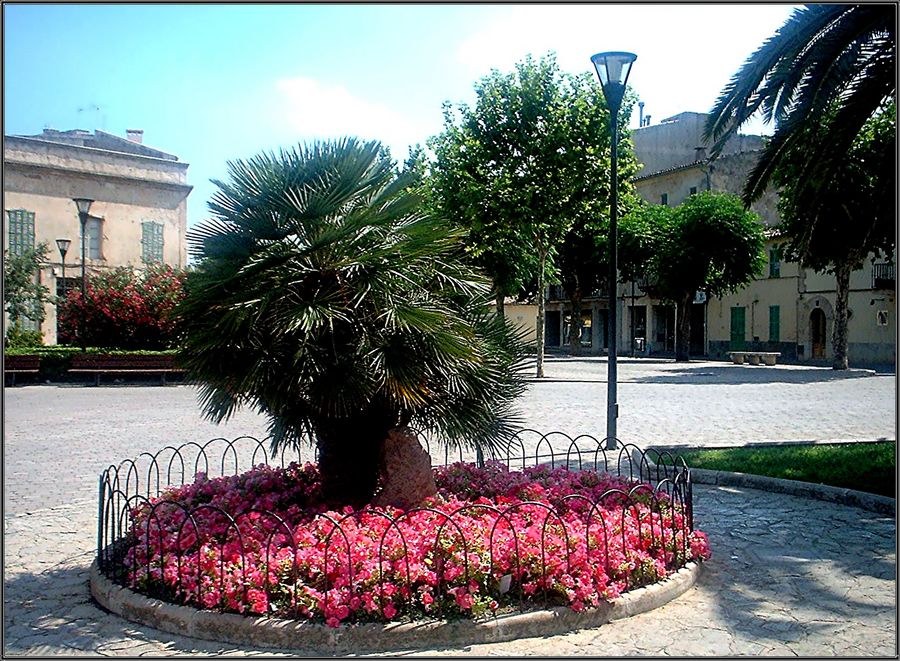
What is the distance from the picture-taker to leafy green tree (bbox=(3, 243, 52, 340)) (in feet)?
104

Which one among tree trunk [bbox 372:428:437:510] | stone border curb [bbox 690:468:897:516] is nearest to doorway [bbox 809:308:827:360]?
stone border curb [bbox 690:468:897:516]

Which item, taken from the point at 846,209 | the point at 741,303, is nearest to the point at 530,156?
the point at 846,209

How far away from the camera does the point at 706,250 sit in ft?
130

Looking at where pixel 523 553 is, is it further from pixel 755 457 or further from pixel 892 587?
pixel 755 457

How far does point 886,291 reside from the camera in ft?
122

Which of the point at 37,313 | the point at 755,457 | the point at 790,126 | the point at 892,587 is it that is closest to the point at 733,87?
the point at 790,126

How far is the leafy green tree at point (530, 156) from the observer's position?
24453mm

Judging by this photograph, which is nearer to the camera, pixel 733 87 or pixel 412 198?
pixel 412 198

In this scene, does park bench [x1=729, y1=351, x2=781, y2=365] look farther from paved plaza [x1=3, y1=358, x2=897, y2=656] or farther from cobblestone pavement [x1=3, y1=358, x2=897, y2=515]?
paved plaza [x1=3, y1=358, x2=897, y2=656]

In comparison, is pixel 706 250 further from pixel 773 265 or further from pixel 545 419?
pixel 545 419

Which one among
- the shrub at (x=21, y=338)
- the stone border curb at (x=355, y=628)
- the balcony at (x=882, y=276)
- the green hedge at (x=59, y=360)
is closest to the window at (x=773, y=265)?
the balcony at (x=882, y=276)

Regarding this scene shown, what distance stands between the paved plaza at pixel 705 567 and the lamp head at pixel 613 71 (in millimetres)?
4991

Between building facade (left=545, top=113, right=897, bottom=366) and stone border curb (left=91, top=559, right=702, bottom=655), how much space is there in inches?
1090

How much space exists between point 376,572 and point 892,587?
133 inches
